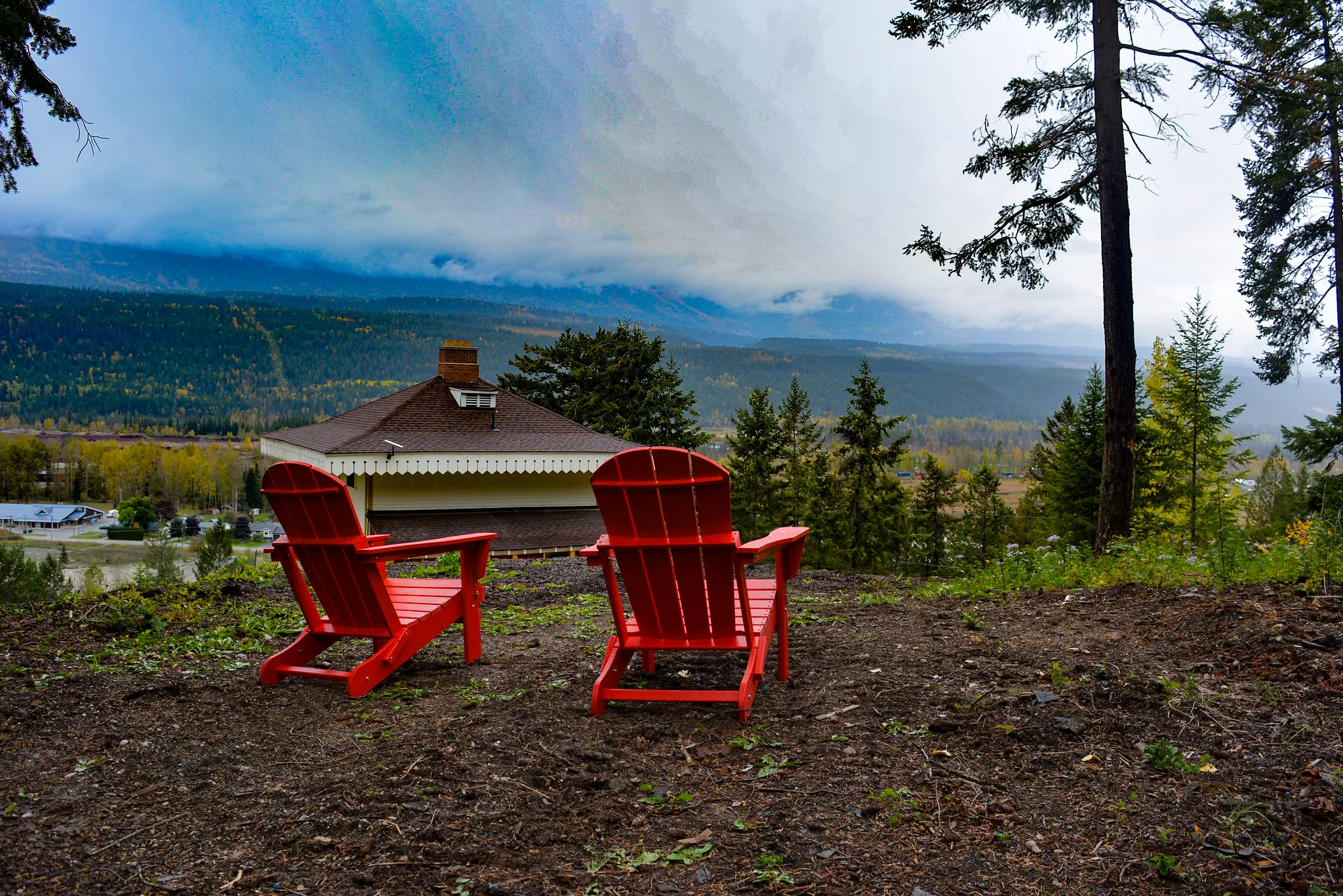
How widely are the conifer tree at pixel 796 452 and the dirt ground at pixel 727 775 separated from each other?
32112 mm

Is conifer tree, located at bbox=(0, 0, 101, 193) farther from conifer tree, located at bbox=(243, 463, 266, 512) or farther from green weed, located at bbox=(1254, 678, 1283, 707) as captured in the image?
conifer tree, located at bbox=(243, 463, 266, 512)

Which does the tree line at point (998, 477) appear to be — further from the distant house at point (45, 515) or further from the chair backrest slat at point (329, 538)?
the distant house at point (45, 515)

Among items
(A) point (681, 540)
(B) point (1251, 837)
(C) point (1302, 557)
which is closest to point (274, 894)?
(A) point (681, 540)

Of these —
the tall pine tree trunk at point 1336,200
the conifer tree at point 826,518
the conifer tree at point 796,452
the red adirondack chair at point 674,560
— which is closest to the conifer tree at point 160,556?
the red adirondack chair at point 674,560

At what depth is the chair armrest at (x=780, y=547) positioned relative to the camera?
318cm

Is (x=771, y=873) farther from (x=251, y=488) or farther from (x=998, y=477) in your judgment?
(x=251, y=488)

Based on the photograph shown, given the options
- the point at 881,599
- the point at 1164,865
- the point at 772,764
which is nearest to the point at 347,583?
the point at 772,764

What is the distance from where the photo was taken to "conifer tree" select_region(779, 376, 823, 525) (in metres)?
36.0

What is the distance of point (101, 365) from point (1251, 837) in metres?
137

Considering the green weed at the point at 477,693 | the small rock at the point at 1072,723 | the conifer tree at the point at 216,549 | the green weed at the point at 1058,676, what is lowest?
the conifer tree at the point at 216,549

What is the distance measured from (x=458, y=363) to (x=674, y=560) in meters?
11.4

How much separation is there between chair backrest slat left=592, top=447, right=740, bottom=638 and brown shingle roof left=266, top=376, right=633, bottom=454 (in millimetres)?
8349

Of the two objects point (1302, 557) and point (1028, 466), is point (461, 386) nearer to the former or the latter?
point (1302, 557)

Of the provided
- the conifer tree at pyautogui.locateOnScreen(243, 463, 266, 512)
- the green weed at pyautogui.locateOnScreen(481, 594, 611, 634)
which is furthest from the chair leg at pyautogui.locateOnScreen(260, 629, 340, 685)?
the conifer tree at pyautogui.locateOnScreen(243, 463, 266, 512)
